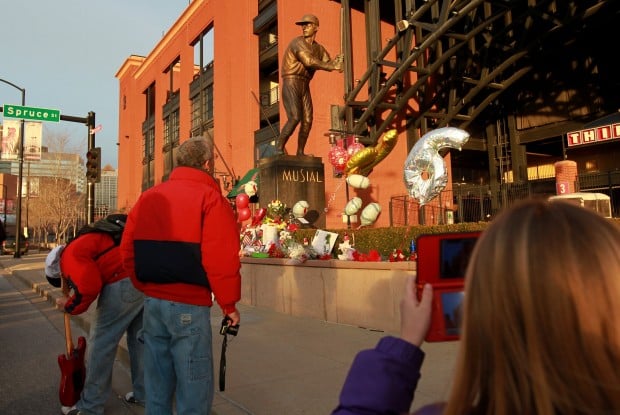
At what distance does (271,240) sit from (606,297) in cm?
910

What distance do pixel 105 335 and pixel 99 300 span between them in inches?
11.4

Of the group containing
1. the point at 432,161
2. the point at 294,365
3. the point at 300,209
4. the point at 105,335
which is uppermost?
the point at 432,161

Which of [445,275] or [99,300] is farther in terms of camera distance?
[99,300]

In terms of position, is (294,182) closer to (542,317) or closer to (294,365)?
(294,365)

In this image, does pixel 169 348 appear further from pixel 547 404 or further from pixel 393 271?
pixel 393 271

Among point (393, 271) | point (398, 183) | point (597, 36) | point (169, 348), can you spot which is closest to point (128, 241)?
point (169, 348)

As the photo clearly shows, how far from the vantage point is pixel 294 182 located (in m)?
12.2

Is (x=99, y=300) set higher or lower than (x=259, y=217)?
lower

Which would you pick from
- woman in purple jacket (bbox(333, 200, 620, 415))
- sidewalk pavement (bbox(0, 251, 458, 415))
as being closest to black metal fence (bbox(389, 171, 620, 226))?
sidewalk pavement (bbox(0, 251, 458, 415))

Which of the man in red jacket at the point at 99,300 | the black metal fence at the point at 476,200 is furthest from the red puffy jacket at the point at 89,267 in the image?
the black metal fence at the point at 476,200

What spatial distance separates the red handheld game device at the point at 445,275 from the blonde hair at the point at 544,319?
18 cm

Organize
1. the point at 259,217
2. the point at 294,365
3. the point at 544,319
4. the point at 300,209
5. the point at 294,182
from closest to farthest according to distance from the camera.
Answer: the point at 544,319 → the point at 294,365 → the point at 300,209 → the point at 259,217 → the point at 294,182

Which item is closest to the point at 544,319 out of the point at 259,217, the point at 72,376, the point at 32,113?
the point at 72,376

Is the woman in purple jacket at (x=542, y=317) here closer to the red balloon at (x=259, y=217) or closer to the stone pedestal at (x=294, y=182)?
the red balloon at (x=259, y=217)
